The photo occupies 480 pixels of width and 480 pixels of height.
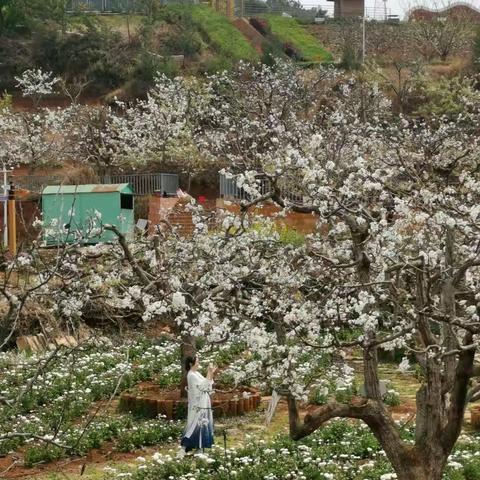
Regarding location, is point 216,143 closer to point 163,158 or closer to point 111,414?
point 163,158

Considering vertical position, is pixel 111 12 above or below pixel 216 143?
above

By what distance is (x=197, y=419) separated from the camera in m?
13.3

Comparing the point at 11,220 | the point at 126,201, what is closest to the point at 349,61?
the point at 126,201

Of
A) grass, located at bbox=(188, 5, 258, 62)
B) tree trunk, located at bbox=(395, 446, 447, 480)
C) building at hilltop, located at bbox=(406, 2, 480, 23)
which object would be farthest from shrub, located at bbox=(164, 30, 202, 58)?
tree trunk, located at bbox=(395, 446, 447, 480)

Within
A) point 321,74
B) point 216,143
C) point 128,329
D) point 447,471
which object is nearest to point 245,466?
point 447,471

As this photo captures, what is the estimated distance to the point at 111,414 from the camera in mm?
16250

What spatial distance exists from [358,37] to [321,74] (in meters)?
15.5

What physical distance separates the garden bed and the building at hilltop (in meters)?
51.7

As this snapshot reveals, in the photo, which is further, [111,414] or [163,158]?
[163,158]

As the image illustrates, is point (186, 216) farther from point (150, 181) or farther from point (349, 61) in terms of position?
point (349, 61)

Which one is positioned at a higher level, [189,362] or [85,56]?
[85,56]

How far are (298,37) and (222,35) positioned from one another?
517 centimetres

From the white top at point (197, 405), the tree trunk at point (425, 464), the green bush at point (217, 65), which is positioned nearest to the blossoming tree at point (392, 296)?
the tree trunk at point (425, 464)

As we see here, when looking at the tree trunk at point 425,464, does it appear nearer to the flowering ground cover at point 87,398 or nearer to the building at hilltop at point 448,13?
the flowering ground cover at point 87,398
